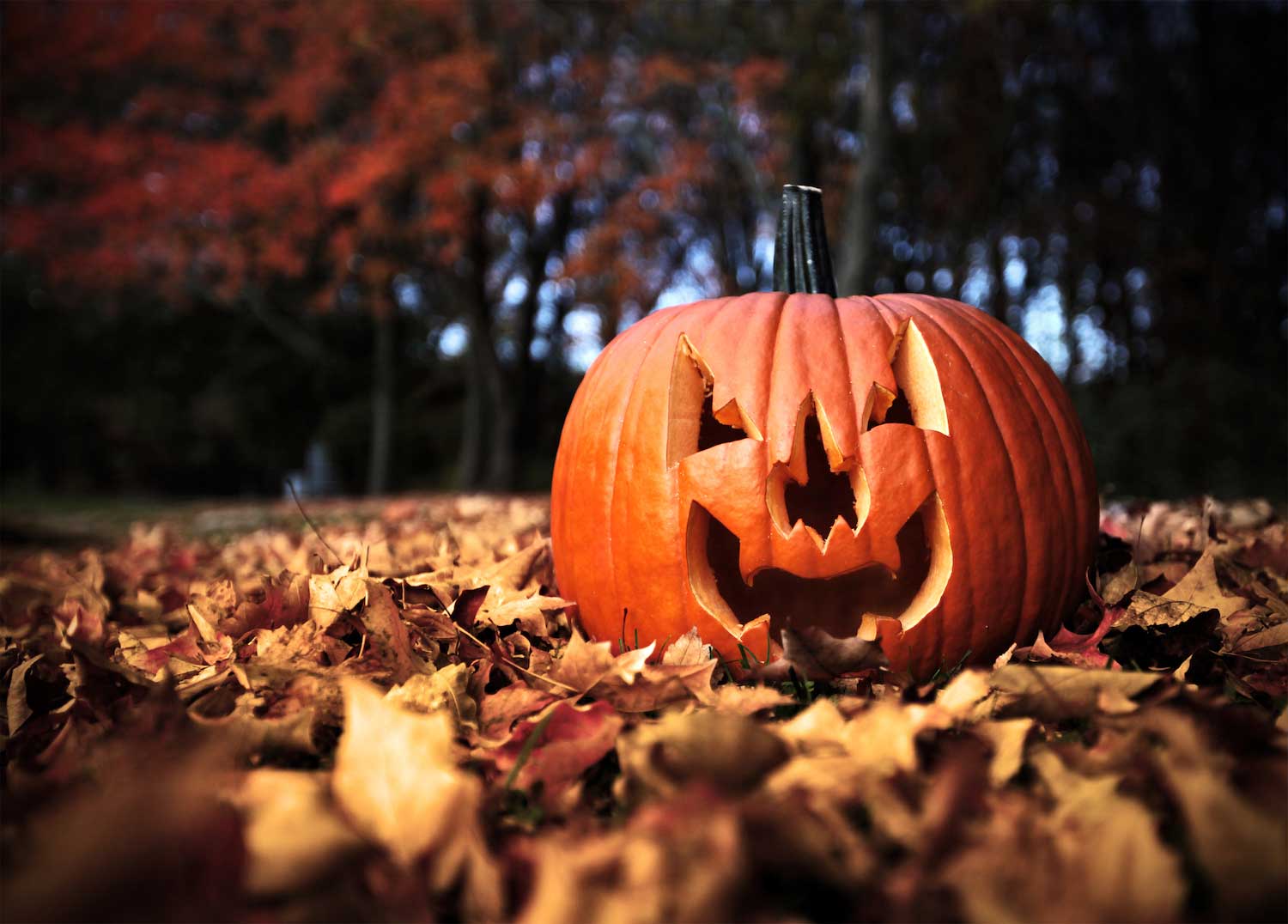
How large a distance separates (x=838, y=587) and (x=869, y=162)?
6.28 metres

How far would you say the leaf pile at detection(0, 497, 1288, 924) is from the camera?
70 centimetres

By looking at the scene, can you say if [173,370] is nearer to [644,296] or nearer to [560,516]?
[644,296]

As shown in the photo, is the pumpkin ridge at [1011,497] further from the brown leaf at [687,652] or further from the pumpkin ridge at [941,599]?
the brown leaf at [687,652]

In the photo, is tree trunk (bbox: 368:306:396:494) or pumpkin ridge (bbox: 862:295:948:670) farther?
tree trunk (bbox: 368:306:396:494)

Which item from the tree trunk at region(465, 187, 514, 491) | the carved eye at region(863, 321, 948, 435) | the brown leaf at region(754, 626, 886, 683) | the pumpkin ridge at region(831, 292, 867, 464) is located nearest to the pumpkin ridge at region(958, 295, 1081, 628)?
the carved eye at region(863, 321, 948, 435)

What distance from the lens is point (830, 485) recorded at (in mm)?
1649

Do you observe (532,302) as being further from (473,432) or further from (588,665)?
(588,665)

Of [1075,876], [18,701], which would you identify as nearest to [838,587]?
[1075,876]

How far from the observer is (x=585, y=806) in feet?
3.29

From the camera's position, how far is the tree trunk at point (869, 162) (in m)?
6.99

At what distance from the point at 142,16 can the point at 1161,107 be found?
13.2 meters

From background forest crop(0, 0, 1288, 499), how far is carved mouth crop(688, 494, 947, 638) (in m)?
5.71

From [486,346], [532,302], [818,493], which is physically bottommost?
[818,493]

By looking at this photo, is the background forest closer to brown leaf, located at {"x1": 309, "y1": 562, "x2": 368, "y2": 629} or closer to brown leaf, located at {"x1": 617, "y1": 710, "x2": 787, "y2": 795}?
brown leaf, located at {"x1": 309, "y1": 562, "x2": 368, "y2": 629}
